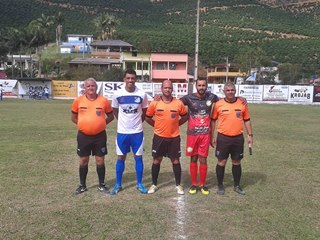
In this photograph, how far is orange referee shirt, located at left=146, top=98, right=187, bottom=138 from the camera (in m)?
5.99

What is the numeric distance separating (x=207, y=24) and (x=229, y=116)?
10573cm

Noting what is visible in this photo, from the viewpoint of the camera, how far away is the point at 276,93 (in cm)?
3562

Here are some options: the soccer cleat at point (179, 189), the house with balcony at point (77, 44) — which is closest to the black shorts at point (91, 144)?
the soccer cleat at point (179, 189)

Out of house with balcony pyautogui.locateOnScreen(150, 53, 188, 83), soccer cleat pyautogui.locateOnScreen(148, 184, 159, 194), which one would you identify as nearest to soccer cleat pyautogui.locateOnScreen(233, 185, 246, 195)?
soccer cleat pyautogui.locateOnScreen(148, 184, 159, 194)

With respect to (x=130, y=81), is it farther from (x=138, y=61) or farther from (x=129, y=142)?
(x=138, y=61)

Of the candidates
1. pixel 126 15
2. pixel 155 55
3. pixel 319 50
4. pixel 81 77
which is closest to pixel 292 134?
pixel 81 77

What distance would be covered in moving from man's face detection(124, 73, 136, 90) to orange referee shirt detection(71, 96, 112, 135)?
1.40ft

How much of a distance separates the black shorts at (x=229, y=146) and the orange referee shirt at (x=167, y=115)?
0.69 meters

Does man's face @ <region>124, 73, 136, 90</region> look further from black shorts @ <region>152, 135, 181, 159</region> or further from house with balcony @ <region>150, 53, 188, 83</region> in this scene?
house with balcony @ <region>150, 53, 188, 83</region>

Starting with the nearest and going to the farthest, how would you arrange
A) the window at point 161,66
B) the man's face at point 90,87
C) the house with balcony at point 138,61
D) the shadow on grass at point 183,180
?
1. the man's face at point 90,87
2. the shadow on grass at point 183,180
3. the window at point 161,66
4. the house with balcony at point 138,61

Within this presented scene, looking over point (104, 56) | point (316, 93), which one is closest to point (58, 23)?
point (104, 56)

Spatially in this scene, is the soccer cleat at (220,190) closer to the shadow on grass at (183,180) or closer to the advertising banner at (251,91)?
the shadow on grass at (183,180)

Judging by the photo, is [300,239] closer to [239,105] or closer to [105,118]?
[239,105]

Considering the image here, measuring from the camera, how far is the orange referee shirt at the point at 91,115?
19.2 feet
